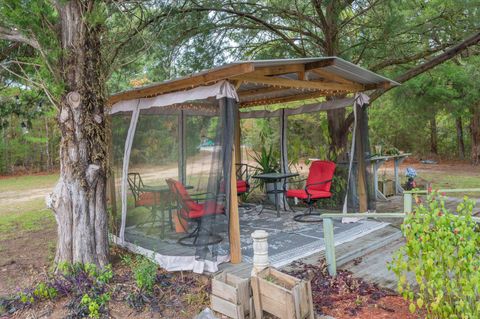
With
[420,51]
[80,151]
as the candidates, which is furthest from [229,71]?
[420,51]

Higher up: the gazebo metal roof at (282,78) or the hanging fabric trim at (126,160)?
the gazebo metal roof at (282,78)

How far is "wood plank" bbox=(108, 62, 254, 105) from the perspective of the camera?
12.4 ft

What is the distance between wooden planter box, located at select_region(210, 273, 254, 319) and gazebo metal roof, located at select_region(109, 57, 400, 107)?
1988 millimetres

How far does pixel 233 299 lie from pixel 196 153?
2.63 meters

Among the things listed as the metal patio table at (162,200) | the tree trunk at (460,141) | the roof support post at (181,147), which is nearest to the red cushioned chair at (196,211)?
the metal patio table at (162,200)

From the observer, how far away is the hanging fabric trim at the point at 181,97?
3.94 metres

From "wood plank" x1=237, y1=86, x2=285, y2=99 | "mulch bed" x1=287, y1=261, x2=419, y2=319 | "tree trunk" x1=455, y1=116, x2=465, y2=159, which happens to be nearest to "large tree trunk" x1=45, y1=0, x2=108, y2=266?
"mulch bed" x1=287, y1=261, x2=419, y2=319

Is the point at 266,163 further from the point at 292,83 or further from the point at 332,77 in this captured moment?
the point at 292,83

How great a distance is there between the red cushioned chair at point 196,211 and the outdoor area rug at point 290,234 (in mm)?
533

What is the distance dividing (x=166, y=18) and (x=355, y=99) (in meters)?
3.21

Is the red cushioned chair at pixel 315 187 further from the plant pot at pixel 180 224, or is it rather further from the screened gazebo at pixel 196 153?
the plant pot at pixel 180 224

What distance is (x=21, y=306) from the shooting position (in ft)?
11.7

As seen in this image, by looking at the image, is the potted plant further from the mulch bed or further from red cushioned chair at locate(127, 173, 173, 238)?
the mulch bed

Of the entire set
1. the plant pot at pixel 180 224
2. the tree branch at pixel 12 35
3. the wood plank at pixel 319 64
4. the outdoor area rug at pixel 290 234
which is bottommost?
the outdoor area rug at pixel 290 234
